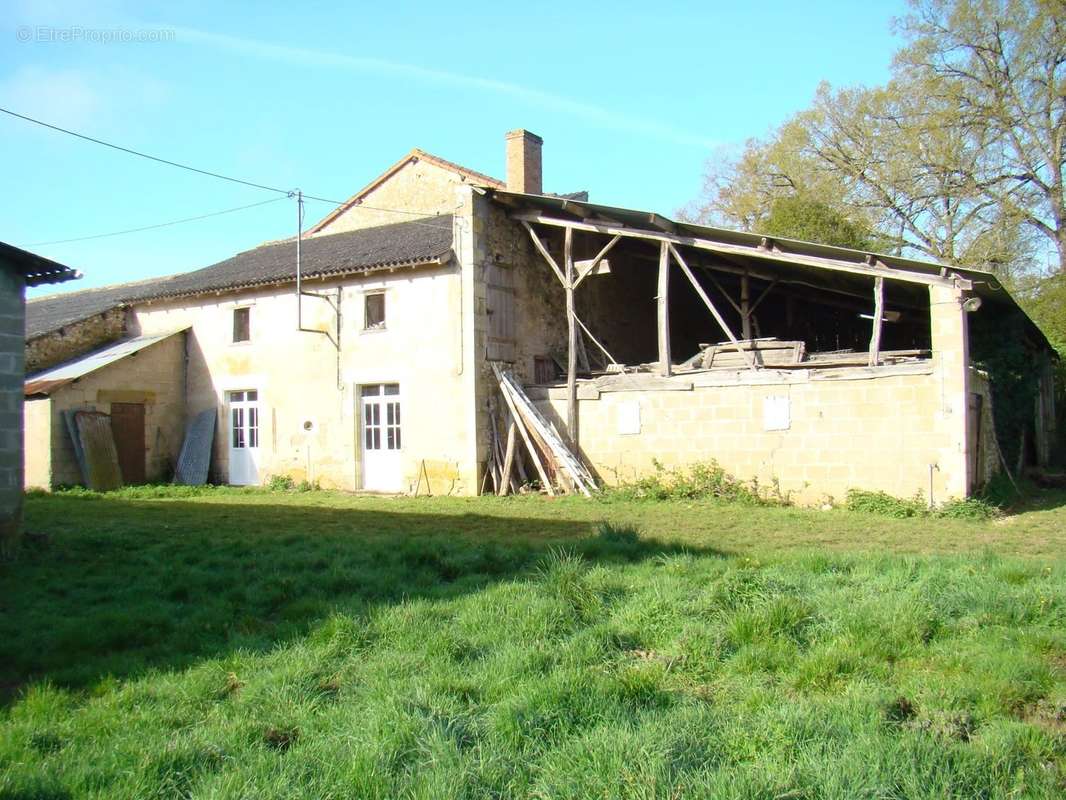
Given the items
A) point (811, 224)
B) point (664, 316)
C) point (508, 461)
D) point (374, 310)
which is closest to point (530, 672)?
point (508, 461)

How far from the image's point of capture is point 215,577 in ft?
22.7

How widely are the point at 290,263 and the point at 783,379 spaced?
1135cm

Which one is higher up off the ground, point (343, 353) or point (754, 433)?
point (343, 353)

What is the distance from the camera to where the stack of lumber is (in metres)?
14.7

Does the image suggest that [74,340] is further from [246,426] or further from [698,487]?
[698,487]

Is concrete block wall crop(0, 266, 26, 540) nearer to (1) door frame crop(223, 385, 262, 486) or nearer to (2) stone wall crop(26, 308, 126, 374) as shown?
(1) door frame crop(223, 385, 262, 486)

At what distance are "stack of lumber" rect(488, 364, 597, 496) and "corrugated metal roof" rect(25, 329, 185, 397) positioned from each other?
28.0 ft

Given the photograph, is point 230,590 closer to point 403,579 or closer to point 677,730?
point 403,579

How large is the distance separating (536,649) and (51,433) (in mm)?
15086

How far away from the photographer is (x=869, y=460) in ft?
41.2

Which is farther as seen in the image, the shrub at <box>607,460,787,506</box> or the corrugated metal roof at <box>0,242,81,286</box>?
the shrub at <box>607,460,787,506</box>

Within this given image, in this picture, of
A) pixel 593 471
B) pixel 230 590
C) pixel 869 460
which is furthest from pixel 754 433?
pixel 230 590

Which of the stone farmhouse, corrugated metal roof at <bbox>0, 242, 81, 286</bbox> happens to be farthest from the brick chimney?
corrugated metal roof at <bbox>0, 242, 81, 286</bbox>

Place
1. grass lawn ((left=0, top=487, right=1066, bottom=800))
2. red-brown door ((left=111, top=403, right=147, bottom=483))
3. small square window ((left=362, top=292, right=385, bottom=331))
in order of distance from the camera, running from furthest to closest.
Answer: red-brown door ((left=111, top=403, right=147, bottom=483))
small square window ((left=362, top=292, right=385, bottom=331))
grass lawn ((left=0, top=487, right=1066, bottom=800))
